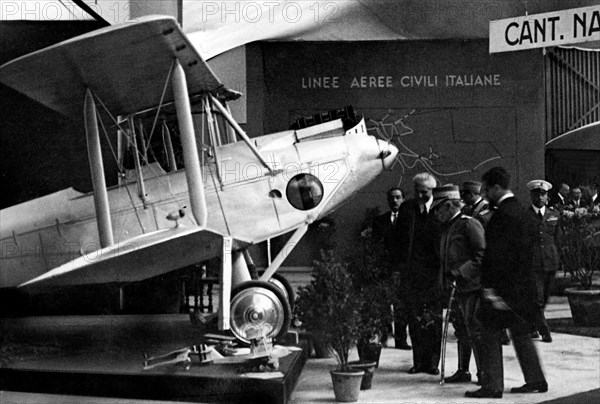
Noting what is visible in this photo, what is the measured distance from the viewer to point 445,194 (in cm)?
295

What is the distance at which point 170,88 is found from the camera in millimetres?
2971

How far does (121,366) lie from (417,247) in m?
1.31

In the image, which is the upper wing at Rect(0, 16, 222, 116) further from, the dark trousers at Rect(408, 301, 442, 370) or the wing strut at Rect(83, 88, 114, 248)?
the dark trousers at Rect(408, 301, 442, 370)

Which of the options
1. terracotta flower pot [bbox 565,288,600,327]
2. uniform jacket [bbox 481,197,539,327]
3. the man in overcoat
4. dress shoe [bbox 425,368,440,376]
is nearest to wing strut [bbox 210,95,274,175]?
the man in overcoat

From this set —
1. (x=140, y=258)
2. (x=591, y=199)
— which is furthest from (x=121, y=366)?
(x=591, y=199)

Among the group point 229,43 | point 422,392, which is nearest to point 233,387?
point 422,392

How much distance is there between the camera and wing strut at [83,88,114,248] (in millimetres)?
2816

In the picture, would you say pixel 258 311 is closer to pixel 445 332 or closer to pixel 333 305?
pixel 333 305

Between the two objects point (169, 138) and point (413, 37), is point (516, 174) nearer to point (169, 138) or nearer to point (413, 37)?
point (413, 37)

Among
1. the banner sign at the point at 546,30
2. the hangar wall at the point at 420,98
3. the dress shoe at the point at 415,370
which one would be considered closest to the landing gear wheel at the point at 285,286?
the hangar wall at the point at 420,98

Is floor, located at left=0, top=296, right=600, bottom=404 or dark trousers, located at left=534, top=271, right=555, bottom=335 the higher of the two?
dark trousers, located at left=534, top=271, right=555, bottom=335

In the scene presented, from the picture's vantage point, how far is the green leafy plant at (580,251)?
3.10 metres

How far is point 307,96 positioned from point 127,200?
83cm

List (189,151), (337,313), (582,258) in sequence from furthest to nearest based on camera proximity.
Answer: (582,258)
(337,313)
(189,151)
